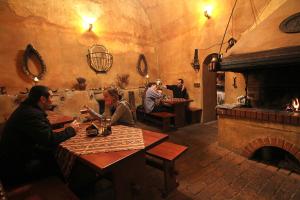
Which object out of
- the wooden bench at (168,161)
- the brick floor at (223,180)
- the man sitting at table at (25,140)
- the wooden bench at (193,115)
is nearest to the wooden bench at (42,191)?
the man sitting at table at (25,140)

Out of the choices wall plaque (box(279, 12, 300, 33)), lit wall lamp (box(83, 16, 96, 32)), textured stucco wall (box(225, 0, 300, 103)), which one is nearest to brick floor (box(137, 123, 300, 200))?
textured stucco wall (box(225, 0, 300, 103))

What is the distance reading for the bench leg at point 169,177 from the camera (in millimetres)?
2082

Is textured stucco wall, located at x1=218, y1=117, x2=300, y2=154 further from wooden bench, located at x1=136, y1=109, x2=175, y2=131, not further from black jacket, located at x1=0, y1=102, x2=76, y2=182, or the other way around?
black jacket, located at x1=0, y1=102, x2=76, y2=182

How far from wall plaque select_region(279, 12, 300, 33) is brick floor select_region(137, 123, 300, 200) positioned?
6.87 ft

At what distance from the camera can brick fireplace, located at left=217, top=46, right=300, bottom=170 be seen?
2.43 metres

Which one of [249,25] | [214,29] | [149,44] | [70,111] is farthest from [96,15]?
[249,25]

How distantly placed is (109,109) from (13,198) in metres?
1.46

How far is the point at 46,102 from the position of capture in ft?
6.35

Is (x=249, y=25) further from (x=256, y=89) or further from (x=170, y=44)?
(x=170, y=44)

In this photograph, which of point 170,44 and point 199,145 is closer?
point 199,145

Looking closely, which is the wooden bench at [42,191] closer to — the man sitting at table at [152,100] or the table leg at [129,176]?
the table leg at [129,176]

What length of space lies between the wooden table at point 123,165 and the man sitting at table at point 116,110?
0.79 m

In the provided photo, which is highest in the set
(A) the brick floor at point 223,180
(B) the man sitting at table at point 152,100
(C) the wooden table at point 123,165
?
(B) the man sitting at table at point 152,100

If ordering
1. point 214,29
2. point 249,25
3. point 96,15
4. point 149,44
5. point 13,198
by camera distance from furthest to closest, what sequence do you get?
point 149,44 < point 96,15 < point 214,29 < point 249,25 < point 13,198
